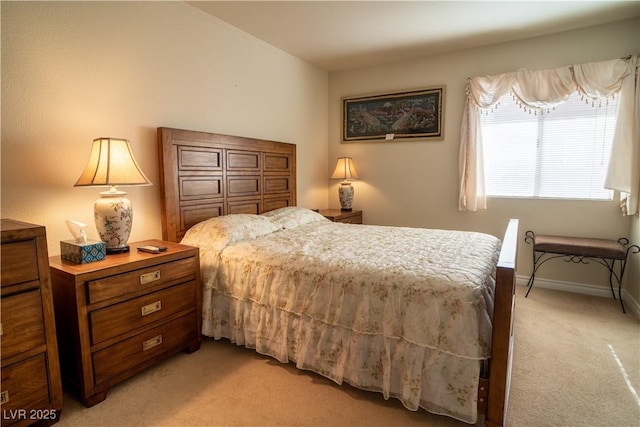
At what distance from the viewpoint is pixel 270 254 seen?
2.13m

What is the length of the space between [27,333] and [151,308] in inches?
22.0

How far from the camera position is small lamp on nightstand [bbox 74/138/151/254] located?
183 centimetres

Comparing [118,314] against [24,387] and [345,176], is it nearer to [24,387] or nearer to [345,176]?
[24,387]

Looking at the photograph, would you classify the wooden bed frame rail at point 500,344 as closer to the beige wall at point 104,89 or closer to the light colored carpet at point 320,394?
the light colored carpet at point 320,394

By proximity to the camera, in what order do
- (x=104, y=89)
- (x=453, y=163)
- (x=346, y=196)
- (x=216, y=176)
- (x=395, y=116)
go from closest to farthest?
(x=104, y=89) → (x=216, y=176) → (x=453, y=163) → (x=395, y=116) → (x=346, y=196)

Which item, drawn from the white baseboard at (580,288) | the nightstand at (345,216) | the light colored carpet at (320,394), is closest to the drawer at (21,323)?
the light colored carpet at (320,394)

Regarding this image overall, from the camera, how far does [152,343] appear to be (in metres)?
1.91

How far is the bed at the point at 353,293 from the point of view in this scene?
1.46 meters

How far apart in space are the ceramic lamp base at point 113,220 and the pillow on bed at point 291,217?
126 cm

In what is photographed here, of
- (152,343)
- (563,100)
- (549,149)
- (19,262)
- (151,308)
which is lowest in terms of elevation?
(152,343)

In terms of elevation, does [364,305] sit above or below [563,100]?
below

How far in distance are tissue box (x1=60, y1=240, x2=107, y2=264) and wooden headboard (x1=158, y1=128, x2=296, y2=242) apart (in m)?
0.70

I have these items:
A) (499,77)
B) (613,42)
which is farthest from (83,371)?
(613,42)

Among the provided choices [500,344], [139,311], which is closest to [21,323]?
[139,311]
